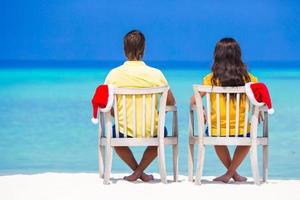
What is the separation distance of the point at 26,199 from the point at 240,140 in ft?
4.09

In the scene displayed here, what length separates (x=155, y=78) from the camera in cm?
582

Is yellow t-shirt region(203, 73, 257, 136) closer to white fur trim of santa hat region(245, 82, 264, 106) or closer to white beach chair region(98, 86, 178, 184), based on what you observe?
white fur trim of santa hat region(245, 82, 264, 106)

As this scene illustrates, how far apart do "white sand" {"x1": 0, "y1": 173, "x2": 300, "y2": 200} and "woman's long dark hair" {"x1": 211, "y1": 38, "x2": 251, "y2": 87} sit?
23.1 inches

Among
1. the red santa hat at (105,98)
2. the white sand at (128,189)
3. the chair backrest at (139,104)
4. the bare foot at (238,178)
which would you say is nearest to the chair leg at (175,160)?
the white sand at (128,189)

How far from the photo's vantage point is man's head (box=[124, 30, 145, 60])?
18.8 ft

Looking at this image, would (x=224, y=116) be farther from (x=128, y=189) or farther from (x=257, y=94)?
(x=128, y=189)

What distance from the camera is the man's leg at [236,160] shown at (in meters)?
5.78

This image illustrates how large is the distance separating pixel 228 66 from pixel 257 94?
0.86 ft

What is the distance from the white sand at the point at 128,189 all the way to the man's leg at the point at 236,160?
0.08m

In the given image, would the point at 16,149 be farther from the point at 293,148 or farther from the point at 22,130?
the point at 293,148

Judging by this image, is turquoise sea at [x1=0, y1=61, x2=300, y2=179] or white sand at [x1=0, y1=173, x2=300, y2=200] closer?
white sand at [x1=0, y1=173, x2=300, y2=200]

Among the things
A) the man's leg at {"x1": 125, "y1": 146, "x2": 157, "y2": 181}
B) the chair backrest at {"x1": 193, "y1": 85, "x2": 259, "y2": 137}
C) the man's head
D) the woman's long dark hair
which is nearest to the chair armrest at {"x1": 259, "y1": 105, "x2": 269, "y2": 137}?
the chair backrest at {"x1": 193, "y1": 85, "x2": 259, "y2": 137}

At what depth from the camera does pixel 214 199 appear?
5.14 meters

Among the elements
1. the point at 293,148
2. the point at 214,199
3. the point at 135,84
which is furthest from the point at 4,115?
the point at 214,199
